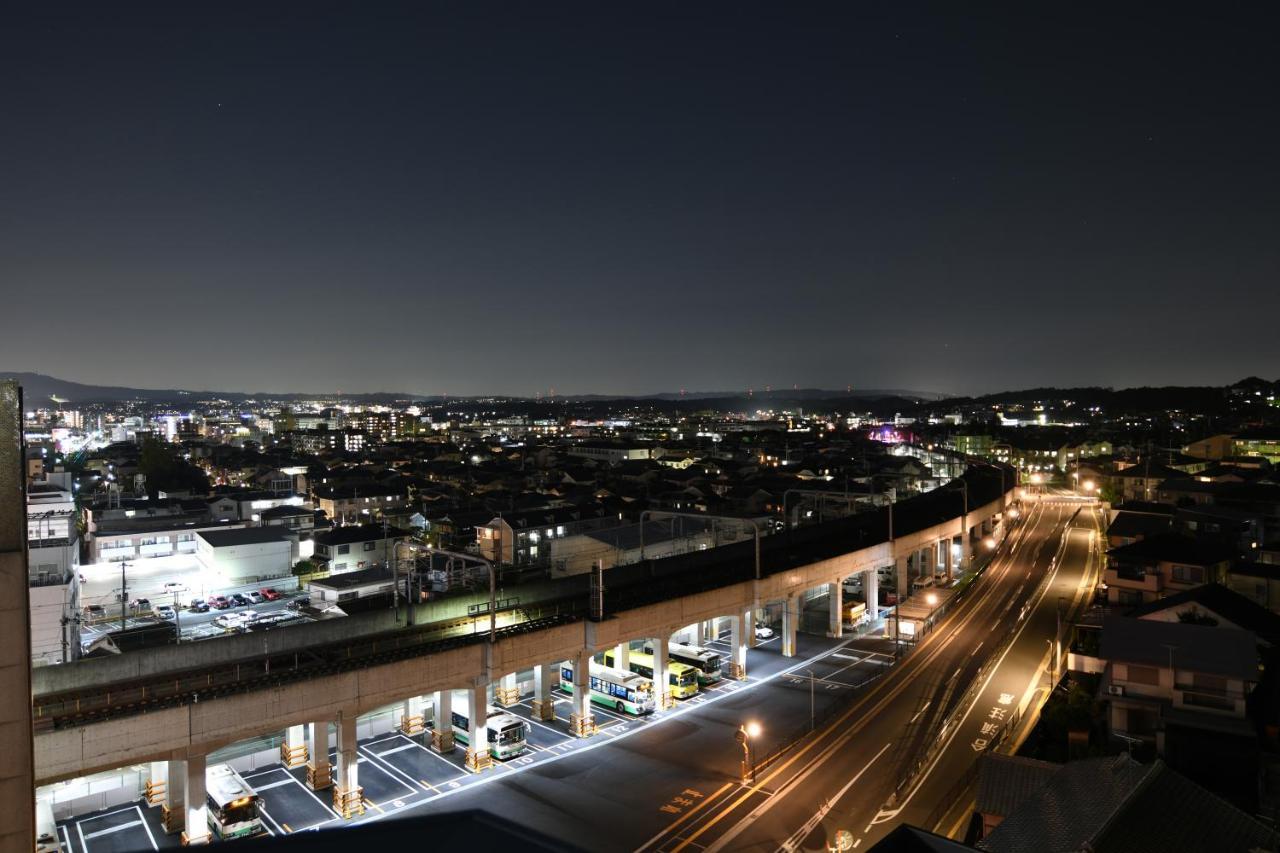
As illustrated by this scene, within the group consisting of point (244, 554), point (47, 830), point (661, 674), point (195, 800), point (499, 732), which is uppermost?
point (244, 554)

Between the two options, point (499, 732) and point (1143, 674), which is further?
point (499, 732)

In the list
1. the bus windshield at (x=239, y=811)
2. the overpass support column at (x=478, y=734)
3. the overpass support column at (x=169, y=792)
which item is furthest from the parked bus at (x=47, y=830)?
the overpass support column at (x=478, y=734)

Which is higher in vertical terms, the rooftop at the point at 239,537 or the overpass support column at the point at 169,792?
the rooftop at the point at 239,537

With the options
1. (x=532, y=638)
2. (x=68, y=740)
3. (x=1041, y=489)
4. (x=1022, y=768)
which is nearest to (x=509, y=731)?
(x=532, y=638)

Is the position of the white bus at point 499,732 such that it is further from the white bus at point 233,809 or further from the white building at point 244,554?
the white building at point 244,554

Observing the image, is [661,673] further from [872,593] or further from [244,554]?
[244,554]

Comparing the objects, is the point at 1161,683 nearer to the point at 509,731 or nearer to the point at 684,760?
the point at 684,760

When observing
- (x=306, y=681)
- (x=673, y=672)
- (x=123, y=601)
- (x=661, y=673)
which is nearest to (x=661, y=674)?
(x=661, y=673)
